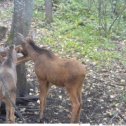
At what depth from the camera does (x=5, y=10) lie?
18750 millimetres

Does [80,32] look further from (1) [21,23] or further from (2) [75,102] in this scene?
(2) [75,102]

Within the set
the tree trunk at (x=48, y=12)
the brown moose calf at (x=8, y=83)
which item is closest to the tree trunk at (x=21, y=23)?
the brown moose calf at (x=8, y=83)

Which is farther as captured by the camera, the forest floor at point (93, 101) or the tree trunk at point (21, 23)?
the tree trunk at point (21, 23)

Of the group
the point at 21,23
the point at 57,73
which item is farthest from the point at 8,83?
the point at 21,23

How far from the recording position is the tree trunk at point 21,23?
26.9ft

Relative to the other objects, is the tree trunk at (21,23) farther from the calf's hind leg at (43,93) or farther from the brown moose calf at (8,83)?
the brown moose calf at (8,83)

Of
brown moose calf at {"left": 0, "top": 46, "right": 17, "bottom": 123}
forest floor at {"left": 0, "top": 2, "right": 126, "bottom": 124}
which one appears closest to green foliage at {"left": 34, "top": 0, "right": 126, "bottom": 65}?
forest floor at {"left": 0, "top": 2, "right": 126, "bottom": 124}

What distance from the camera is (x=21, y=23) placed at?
26.9 feet

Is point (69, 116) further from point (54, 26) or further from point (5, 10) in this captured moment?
point (5, 10)

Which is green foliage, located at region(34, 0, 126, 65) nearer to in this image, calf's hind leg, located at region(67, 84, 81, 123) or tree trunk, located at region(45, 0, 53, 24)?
tree trunk, located at region(45, 0, 53, 24)

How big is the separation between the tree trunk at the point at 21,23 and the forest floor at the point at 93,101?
483 mm

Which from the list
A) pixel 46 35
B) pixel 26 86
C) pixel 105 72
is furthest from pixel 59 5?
pixel 26 86

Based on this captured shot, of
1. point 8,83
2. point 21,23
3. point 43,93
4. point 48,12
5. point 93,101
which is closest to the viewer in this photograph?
point 8,83

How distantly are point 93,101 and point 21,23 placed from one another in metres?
2.24
